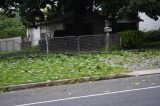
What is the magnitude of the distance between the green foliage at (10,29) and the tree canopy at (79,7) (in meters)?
15.2

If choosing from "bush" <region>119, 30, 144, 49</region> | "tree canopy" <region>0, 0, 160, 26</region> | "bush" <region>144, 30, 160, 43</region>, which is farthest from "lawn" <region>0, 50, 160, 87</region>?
"bush" <region>144, 30, 160, 43</region>

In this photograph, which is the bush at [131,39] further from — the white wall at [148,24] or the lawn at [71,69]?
the white wall at [148,24]

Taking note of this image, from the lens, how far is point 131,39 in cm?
2961

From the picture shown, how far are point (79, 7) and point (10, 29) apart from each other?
927 inches

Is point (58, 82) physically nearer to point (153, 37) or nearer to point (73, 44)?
point (73, 44)

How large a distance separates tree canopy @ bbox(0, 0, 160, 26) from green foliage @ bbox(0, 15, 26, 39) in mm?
15176

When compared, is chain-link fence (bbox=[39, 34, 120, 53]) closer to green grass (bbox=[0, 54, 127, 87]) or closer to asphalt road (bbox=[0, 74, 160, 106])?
green grass (bbox=[0, 54, 127, 87])

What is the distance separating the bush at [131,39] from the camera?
2934 cm

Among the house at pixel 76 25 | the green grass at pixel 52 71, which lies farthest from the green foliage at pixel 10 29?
Result: the green grass at pixel 52 71

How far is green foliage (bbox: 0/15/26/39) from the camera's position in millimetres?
53750

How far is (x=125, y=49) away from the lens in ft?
96.1

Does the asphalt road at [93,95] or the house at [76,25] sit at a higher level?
the house at [76,25]

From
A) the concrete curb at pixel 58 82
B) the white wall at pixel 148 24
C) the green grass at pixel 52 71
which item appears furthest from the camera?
the white wall at pixel 148 24

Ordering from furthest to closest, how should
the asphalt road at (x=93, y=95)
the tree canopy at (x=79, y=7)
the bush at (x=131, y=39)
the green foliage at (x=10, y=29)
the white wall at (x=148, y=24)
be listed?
the green foliage at (x=10, y=29) < the white wall at (x=148, y=24) < the bush at (x=131, y=39) < the tree canopy at (x=79, y=7) < the asphalt road at (x=93, y=95)
